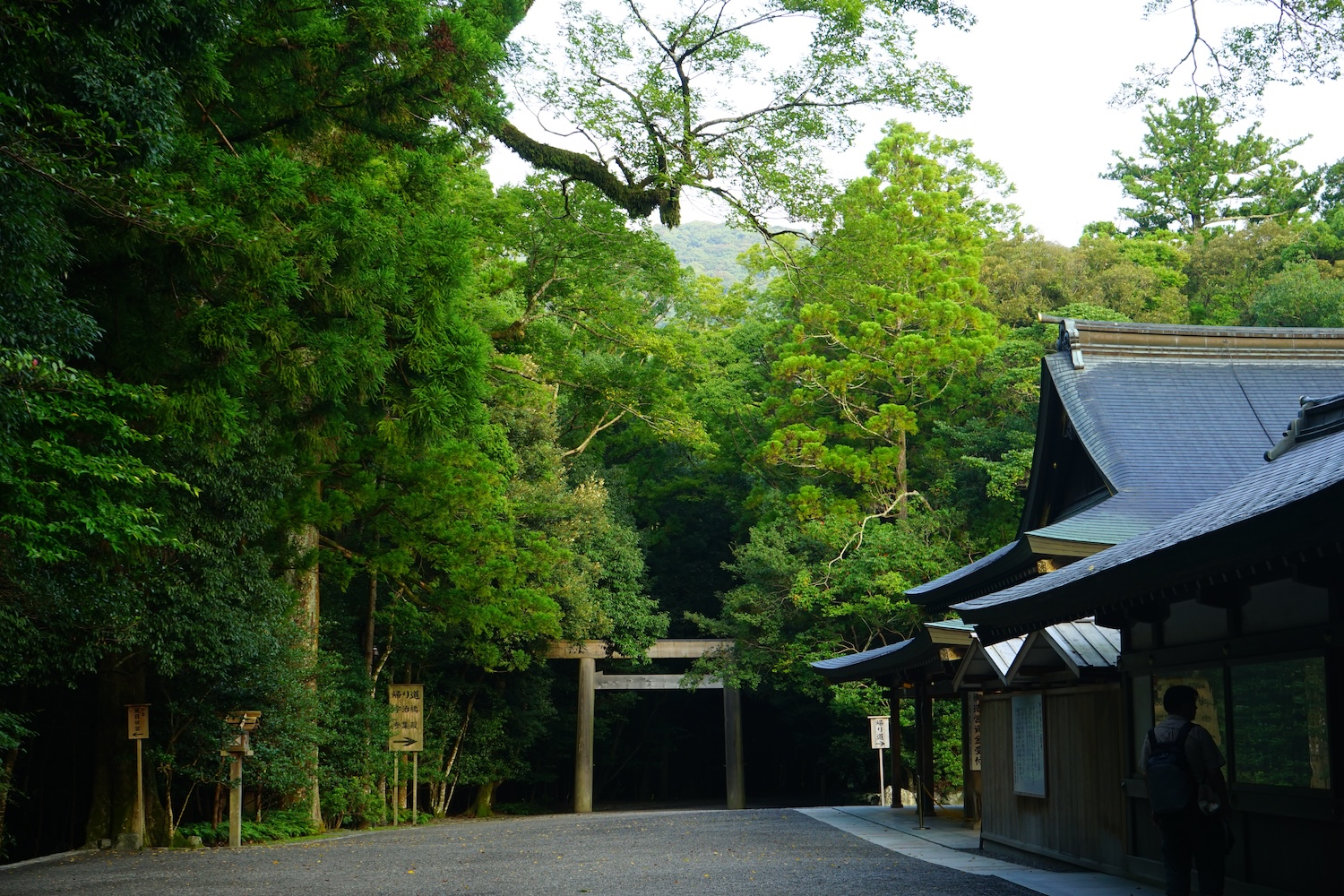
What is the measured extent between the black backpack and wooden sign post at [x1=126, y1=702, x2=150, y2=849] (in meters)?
9.84

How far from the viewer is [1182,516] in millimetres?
6336

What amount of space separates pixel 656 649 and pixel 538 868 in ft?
43.7

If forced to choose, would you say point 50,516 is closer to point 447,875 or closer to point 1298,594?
point 447,875

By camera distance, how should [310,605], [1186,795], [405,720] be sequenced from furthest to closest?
[405,720] → [310,605] → [1186,795]

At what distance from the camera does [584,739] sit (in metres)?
22.7

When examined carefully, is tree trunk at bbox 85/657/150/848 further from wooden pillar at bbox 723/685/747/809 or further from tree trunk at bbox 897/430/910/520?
tree trunk at bbox 897/430/910/520

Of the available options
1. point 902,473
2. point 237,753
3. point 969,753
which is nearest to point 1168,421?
point 969,753

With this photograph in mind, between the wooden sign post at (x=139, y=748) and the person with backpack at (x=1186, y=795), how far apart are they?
9838 mm

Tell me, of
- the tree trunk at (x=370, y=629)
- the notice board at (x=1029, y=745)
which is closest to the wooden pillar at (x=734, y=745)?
the tree trunk at (x=370, y=629)

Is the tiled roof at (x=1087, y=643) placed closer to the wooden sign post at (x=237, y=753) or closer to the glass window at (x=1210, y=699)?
the glass window at (x=1210, y=699)

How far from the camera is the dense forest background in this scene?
21.8 feet

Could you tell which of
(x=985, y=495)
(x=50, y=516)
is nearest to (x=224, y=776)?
(x=50, y=516)

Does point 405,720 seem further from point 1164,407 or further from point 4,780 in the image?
point 1164,407

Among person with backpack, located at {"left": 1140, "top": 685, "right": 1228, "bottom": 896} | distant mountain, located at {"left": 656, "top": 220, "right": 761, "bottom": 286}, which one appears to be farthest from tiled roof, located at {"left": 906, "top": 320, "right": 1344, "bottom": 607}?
distant mountain, located at {"left": 656, "top": 220, "right": 761, "bottom": 286}
